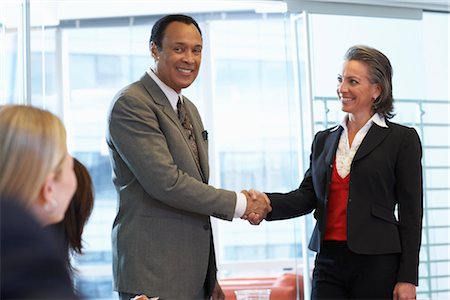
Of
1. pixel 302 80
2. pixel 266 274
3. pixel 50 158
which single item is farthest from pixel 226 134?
pixel 50 158

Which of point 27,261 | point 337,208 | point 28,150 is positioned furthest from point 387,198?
point 27,261

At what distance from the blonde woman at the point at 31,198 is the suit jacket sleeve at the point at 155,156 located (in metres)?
1.22

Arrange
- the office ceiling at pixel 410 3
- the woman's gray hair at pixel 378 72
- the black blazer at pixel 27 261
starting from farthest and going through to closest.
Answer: the office ceiling at pixel 410 3 → the woman's gray hair at pixel 378 72 → the black blazer at pixel 27 261

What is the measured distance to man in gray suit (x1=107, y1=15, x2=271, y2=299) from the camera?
8.21 ft

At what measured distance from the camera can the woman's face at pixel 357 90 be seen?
2.82 meters

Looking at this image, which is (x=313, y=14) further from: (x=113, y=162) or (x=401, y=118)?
(x=113, y=162)

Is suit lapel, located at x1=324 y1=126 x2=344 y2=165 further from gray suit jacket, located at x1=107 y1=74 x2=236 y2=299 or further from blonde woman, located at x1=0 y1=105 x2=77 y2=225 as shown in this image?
blonde woman, located at x1=0 y1=105 x2=77 y2=225

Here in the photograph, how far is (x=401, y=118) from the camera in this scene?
14.2 feet

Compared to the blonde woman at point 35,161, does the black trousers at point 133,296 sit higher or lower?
lower

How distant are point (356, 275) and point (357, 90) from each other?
2.29 ft

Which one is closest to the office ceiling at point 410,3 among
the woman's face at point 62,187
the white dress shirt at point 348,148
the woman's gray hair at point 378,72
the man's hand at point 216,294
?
the woman's gray hair at point 378,72

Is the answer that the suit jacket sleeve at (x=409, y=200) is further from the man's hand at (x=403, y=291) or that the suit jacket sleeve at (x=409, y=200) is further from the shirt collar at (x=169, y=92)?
the shirt collar at (x=169, y=92)

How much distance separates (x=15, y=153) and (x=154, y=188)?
1472mm

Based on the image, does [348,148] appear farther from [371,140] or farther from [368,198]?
[368,198]
